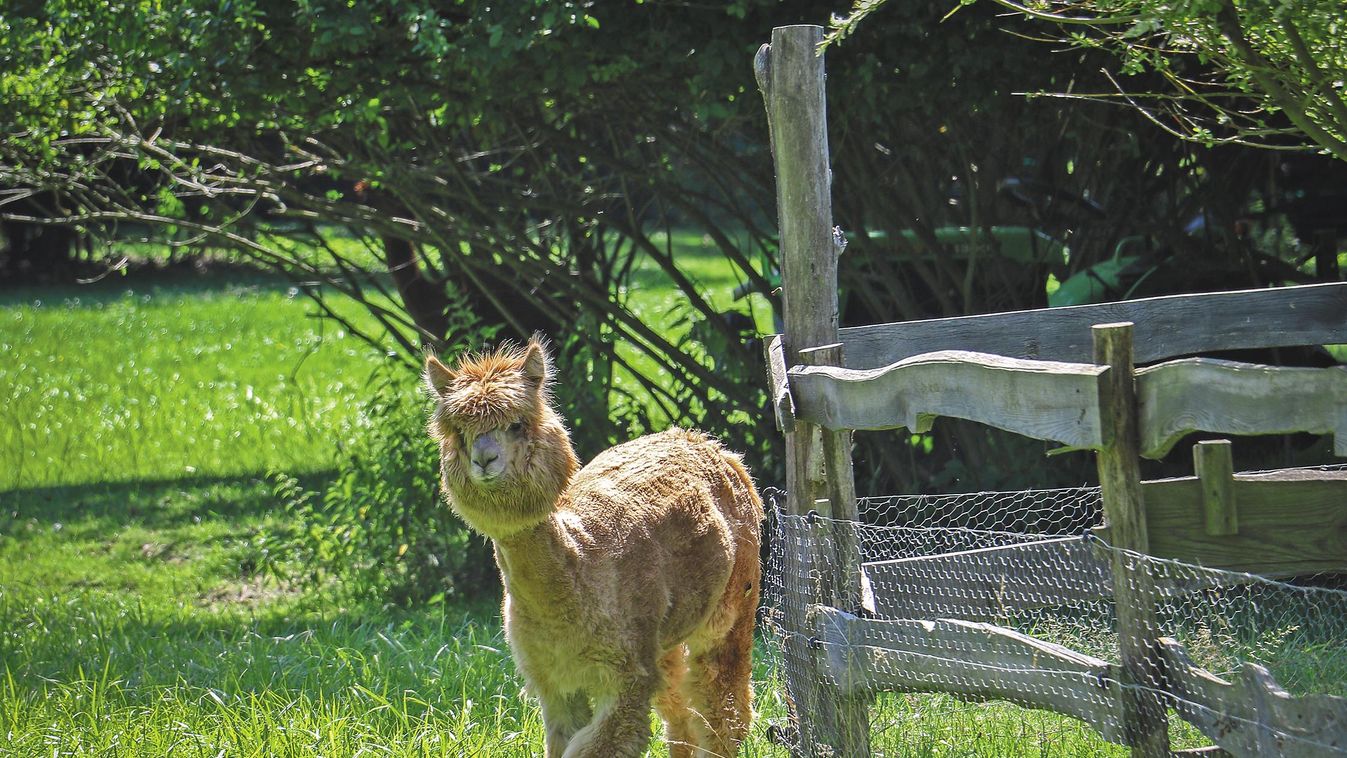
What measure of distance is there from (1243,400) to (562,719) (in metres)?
2.62

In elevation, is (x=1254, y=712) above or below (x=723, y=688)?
above

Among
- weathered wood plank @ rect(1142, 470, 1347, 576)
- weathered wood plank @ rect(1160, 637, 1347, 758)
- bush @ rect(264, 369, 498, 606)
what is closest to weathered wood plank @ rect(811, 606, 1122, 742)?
weathered wood plank @ rect(1160, 637, 1347, 758)

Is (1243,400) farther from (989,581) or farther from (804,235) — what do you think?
(804,235)

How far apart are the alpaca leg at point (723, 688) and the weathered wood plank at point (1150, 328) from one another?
1284mm

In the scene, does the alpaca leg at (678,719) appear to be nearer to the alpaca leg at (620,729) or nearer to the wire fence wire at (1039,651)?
the wire fence wire at (1039,651)

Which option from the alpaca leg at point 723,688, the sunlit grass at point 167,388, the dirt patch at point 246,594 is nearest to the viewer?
the alpaca leg at point 723,688

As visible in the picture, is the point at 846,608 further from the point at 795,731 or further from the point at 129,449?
the point at 129,449

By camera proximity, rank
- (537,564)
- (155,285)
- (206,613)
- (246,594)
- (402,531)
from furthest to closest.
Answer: (155,285), (246,594), (402,531), (206,613), (537,564)

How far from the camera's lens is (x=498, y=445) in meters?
4.30

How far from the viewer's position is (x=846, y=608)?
428 centimetres

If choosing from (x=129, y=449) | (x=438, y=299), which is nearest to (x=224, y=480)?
(x=129, y=449)

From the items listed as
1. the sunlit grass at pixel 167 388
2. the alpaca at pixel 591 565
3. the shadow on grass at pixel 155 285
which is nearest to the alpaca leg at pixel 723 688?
the alpaca at pixel 591 565

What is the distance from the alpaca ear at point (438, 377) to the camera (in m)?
4.52

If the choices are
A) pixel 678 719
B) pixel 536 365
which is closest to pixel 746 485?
pixel 678 719
